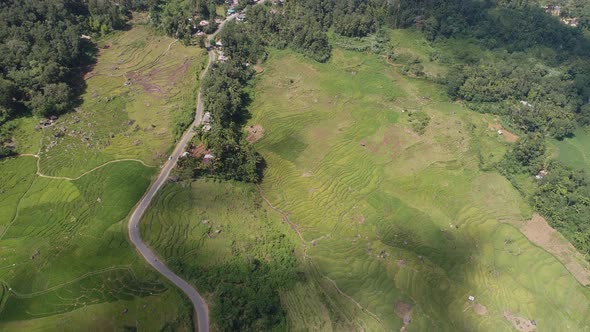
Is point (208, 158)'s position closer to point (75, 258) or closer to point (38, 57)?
point (75, 258)

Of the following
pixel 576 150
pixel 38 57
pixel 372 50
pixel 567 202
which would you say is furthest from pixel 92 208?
pixel 576 150

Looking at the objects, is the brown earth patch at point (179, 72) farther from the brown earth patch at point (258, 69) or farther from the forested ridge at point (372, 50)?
the brown earth patch at point (258, 69)

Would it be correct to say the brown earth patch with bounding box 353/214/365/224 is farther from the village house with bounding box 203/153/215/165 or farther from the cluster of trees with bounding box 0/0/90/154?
the cluster of trees with bounding box 0/0/90/154

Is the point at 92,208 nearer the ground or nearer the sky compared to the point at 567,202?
nearer the ground

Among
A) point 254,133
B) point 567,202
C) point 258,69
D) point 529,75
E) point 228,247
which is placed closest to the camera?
point 228,247

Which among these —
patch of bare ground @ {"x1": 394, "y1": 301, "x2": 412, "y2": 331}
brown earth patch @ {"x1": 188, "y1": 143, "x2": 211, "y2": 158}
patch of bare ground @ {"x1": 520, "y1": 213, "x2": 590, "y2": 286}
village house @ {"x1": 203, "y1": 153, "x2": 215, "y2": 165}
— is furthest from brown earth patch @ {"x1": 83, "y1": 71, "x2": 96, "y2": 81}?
patch of bare ground @ {"x1": 520, "y1": 213, "x2": 590, "y2": 286}
